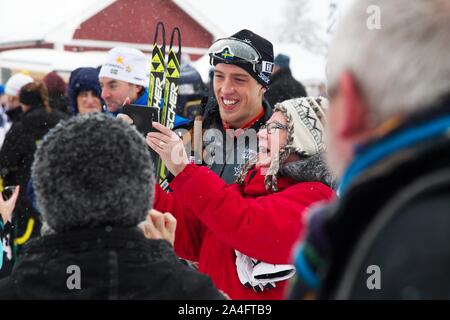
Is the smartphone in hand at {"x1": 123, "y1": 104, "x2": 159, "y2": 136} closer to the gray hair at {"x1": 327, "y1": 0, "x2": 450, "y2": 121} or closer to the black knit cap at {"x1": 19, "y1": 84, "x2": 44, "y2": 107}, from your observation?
the gray hair at {"x1": 327, "y1": 0, "x2": 450, "y2": 121}

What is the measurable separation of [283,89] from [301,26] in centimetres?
5925

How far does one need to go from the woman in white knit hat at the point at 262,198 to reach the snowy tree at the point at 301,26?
201ft

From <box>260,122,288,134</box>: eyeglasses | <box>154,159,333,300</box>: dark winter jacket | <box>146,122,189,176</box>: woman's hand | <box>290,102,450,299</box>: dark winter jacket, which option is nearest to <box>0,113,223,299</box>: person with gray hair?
<box>290,102,450,299</box>: dark winter jacket

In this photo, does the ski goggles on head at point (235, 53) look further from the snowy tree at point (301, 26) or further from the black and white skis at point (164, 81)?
→ the snowy tree at point (301, 26)

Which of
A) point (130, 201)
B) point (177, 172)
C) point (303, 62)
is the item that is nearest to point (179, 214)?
point (177, 172)

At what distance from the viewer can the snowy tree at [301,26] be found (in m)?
63.5

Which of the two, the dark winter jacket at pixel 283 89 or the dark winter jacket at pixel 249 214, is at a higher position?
the dark winter jacket at pixel 283 89

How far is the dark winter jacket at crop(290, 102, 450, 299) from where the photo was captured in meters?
0.94

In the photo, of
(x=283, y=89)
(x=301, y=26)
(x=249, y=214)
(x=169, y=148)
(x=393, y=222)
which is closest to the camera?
(x=393, y=222)

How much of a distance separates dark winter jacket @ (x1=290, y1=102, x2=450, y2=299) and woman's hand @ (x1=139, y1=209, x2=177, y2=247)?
934 millimetres

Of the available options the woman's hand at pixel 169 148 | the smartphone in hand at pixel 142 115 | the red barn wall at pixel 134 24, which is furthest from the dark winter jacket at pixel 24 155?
the red barn wall at pixel 134 24

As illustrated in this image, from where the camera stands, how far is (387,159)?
103cm

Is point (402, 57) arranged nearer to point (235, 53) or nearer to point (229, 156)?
point (229, 156)

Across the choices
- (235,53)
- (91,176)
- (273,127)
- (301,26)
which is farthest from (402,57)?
(301,26)
